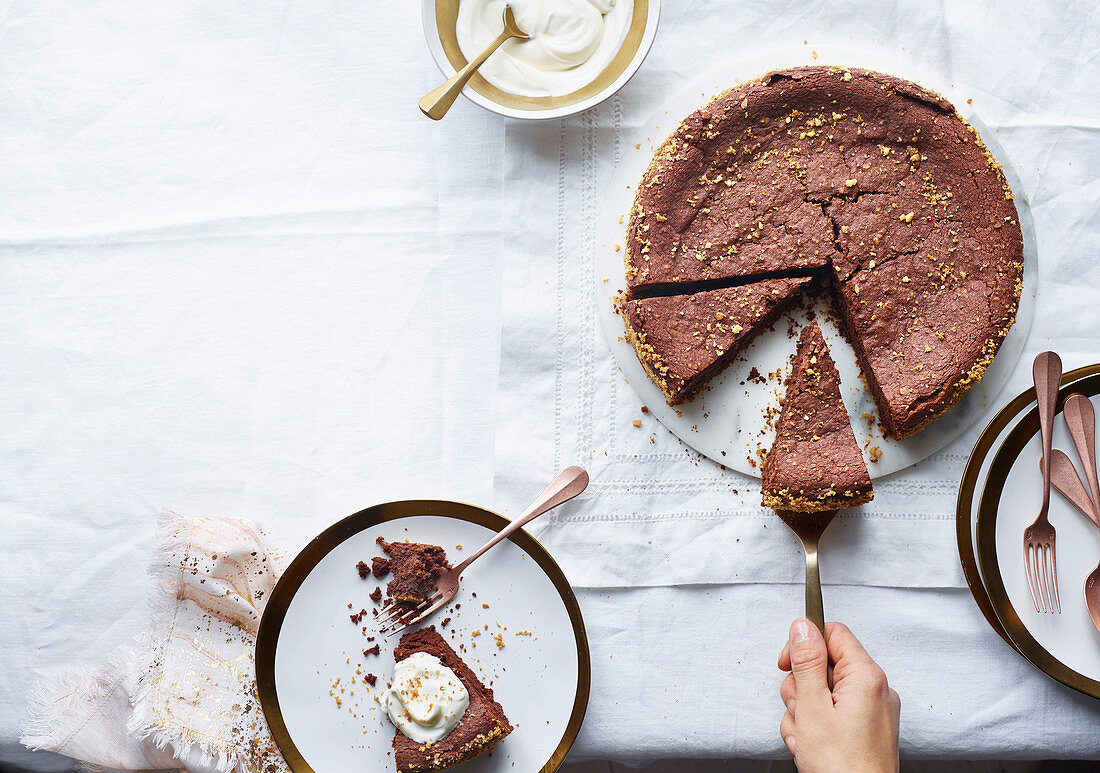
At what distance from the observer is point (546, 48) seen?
2420mm

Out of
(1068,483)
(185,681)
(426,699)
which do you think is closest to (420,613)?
(426,699)

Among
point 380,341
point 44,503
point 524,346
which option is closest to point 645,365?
point 524,346

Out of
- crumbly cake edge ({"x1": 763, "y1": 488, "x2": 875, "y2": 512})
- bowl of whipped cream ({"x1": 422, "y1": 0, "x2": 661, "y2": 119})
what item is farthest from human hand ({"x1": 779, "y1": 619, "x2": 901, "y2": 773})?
bowl of whipped cream ({"x1": 422, "y1": 0, "x2": 661, "y2": 119})

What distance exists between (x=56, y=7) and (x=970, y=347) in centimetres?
339

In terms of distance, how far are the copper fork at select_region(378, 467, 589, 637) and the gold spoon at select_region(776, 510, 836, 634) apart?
70cm

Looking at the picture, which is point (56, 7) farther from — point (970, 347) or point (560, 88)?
point (970, 347)

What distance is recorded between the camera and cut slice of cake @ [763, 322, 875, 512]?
7.64 ft

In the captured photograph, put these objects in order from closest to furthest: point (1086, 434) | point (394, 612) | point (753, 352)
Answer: point (1086, 434) < point (394, 612) < point (753, 352)

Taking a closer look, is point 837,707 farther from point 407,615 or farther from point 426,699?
point 407,615

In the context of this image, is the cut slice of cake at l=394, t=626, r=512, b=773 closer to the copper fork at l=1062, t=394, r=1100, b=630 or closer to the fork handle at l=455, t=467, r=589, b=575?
the fork handle at l=455, t=467, r=589, b=575

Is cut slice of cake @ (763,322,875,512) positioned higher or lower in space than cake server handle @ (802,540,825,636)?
higher

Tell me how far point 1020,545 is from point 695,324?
125 cm

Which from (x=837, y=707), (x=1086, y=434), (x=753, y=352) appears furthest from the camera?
(x=753, y=352)

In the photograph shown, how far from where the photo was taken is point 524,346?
255cm
